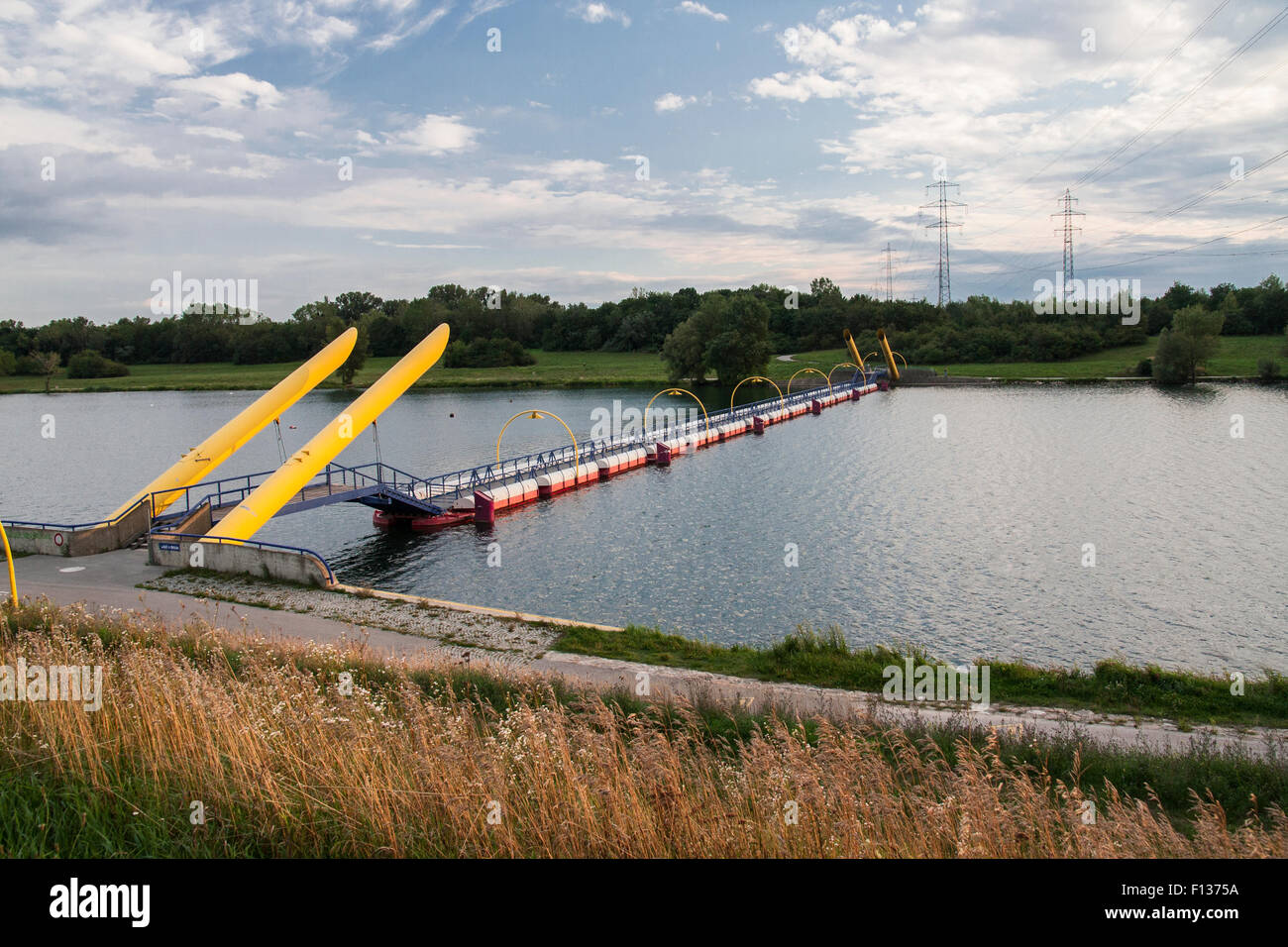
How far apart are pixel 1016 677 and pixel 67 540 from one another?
1126 inches

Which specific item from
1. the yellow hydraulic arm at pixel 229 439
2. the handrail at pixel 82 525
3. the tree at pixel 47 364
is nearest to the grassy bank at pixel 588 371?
the tree at pixel 47 364

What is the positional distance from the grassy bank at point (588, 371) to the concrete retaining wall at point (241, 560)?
300ft

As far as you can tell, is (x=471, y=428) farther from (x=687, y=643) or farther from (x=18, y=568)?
(x=687, y=643)

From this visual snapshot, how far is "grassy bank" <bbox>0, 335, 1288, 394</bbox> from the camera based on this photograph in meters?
113

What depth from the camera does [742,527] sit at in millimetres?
35250

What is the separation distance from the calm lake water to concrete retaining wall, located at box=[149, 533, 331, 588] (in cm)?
383

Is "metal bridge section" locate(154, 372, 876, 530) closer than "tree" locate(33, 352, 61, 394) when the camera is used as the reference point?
Yes

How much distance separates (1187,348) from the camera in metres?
97.6

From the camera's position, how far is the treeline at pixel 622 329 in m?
131

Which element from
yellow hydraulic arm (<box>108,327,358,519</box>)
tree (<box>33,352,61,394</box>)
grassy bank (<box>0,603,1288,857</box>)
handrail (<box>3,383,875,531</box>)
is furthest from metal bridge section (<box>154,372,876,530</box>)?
tree (<box>33,352,61,394</box>)

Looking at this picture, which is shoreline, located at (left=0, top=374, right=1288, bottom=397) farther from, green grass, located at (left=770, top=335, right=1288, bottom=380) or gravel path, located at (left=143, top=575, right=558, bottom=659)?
gravel path, located at (left=143, top=575, right=558, bottom=659)

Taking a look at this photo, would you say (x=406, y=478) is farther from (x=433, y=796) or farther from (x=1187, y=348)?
(x=1187, y=348)
